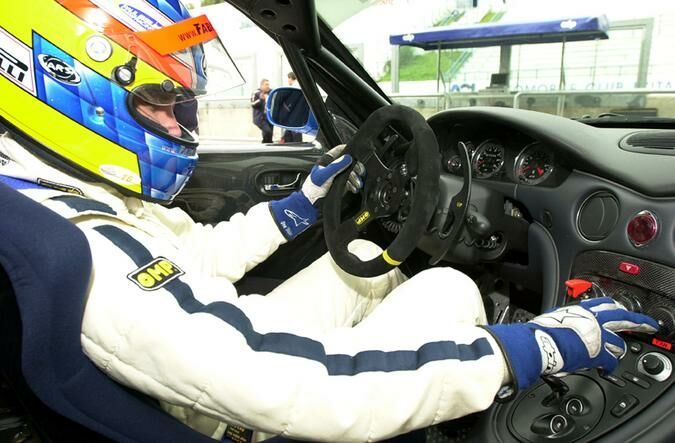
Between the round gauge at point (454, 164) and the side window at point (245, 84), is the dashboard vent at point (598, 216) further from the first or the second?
the side window at point (245, 84)

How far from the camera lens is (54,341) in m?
0.65

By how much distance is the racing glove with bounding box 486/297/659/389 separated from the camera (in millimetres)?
834

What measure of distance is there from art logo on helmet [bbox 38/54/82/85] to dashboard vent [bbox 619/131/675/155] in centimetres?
132

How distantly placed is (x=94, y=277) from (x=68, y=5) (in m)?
0.56

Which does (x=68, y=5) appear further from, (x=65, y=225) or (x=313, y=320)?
(x=313, y=320)

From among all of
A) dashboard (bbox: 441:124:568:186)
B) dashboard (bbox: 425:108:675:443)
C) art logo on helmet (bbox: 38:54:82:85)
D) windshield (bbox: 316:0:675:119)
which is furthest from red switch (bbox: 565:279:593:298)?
windshield (bbox: 316:0:675:119)

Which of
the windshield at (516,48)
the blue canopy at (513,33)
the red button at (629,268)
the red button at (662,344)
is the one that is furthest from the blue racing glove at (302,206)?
the blue canopy at (513,33)

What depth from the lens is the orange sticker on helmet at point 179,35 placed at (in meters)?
1.03

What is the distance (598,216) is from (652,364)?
40cm

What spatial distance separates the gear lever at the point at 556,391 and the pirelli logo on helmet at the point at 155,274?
30.8 inches

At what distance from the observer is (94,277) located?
2.34ft

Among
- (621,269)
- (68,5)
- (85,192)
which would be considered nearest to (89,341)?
(85,192)

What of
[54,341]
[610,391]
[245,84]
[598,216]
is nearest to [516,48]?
[598,216]

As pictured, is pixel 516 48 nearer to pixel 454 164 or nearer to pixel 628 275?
pixel 454 164
